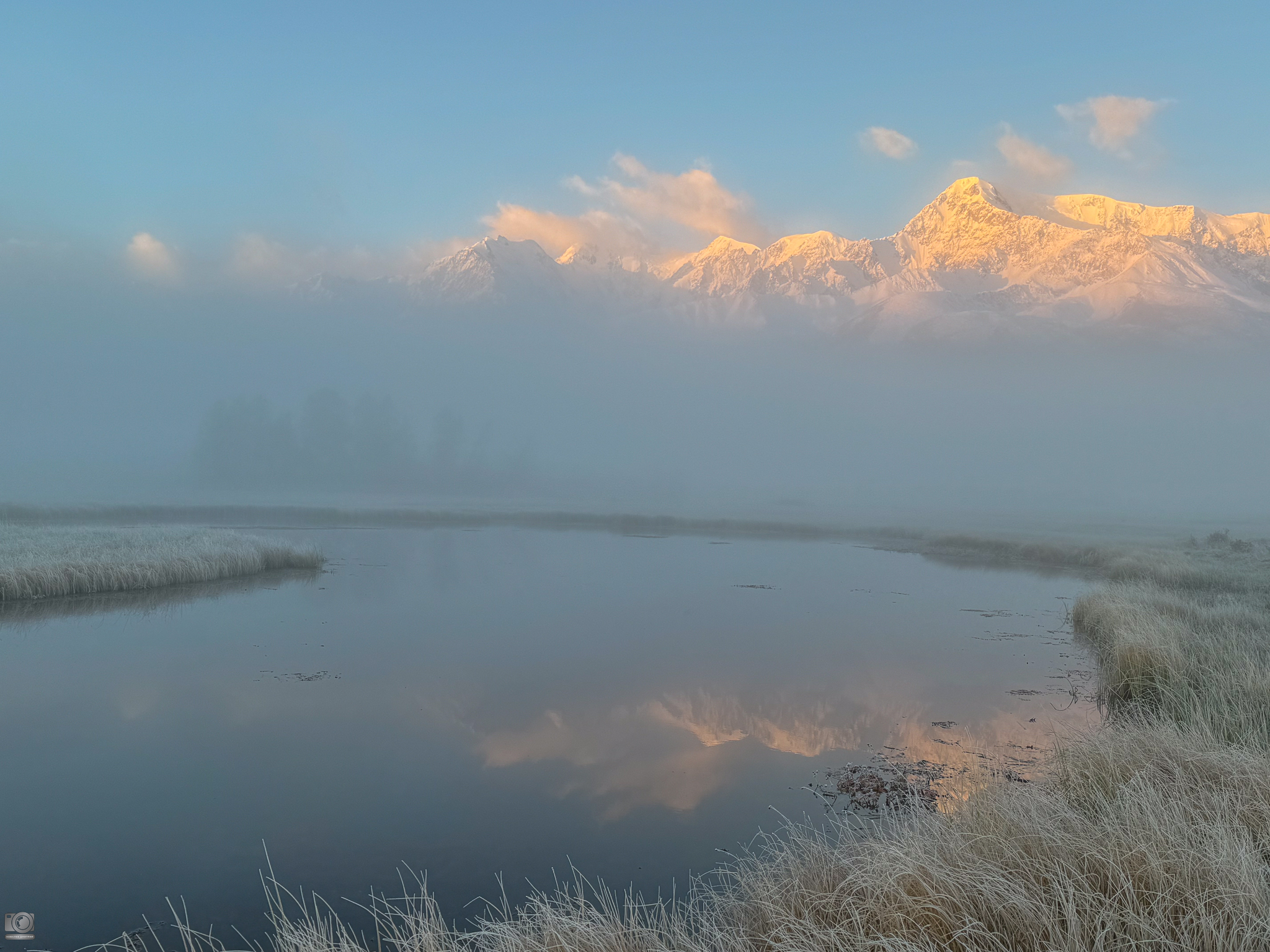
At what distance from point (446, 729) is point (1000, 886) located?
937cm

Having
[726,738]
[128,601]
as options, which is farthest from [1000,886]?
[128,601]

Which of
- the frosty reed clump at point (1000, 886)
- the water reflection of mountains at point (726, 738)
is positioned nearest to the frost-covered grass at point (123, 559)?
the water reflection of mountains at point (726, 738)

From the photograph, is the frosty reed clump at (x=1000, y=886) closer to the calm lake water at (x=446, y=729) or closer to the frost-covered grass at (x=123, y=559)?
the calm lake water at (x=446, y=729)

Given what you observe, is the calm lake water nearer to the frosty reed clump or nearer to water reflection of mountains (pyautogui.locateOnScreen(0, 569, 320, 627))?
water reflection of mountains (pyautogui.locateOnScreen(0, 569, 320, 627))

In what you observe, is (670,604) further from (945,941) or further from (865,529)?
(865,529)

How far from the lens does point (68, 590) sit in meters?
22.9

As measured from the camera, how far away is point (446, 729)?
39.1 ft

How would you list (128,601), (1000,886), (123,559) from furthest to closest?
(123,559), (128,601), (1000,886)

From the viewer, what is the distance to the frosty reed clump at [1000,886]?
4.20 metres

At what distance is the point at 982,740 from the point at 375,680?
11.5 meters

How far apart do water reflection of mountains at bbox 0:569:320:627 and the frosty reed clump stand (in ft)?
61.2

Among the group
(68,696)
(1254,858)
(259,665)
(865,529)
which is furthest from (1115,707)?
(865,529)

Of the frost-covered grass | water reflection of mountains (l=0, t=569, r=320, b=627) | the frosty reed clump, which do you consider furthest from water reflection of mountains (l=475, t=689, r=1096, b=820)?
the frost-covered grass

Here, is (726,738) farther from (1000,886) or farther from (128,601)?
(128,601)
